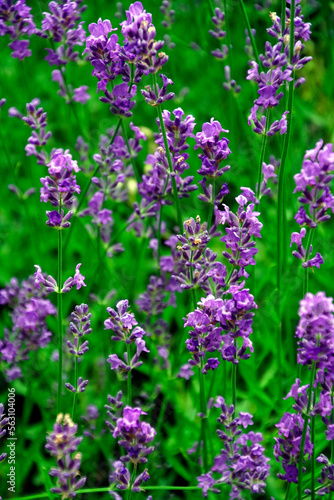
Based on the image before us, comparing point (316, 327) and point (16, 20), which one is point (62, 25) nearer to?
point (16, 20)

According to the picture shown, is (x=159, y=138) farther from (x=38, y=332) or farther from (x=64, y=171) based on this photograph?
(x=38, y=332)

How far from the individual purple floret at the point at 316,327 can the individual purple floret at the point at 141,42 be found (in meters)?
0.76

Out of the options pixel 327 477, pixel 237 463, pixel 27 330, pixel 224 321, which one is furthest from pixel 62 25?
pixel 327 477

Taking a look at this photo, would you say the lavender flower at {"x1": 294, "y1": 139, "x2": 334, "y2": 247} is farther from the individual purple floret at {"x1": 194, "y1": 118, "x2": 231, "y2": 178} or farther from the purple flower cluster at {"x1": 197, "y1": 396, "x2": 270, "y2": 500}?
the purple flower cluster at {"x1": 197, "y1": 396, "x2": 270, "y2": 500}

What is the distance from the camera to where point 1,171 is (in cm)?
357

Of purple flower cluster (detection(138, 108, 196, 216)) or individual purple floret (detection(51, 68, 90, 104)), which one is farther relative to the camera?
individual purple floret (detection(51, 68, 90, 104))

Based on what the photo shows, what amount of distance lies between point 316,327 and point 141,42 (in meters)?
0.85

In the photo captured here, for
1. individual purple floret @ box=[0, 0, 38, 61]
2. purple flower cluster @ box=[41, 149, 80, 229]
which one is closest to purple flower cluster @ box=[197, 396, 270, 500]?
purple flower cluster @ box=[41, 149, 80, 229]

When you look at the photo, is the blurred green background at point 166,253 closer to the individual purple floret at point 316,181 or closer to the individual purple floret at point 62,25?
the individual purple floret at point 62,25

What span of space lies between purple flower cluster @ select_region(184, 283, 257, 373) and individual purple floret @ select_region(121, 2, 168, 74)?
0.64 m

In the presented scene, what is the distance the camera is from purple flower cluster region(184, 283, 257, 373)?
1470 mm

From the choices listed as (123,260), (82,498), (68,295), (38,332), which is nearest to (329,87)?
(123,260)

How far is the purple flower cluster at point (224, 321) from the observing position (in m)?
1.47

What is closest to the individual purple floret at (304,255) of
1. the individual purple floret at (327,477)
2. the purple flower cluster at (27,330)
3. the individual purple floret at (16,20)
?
the individual purple floret at (327,477)
